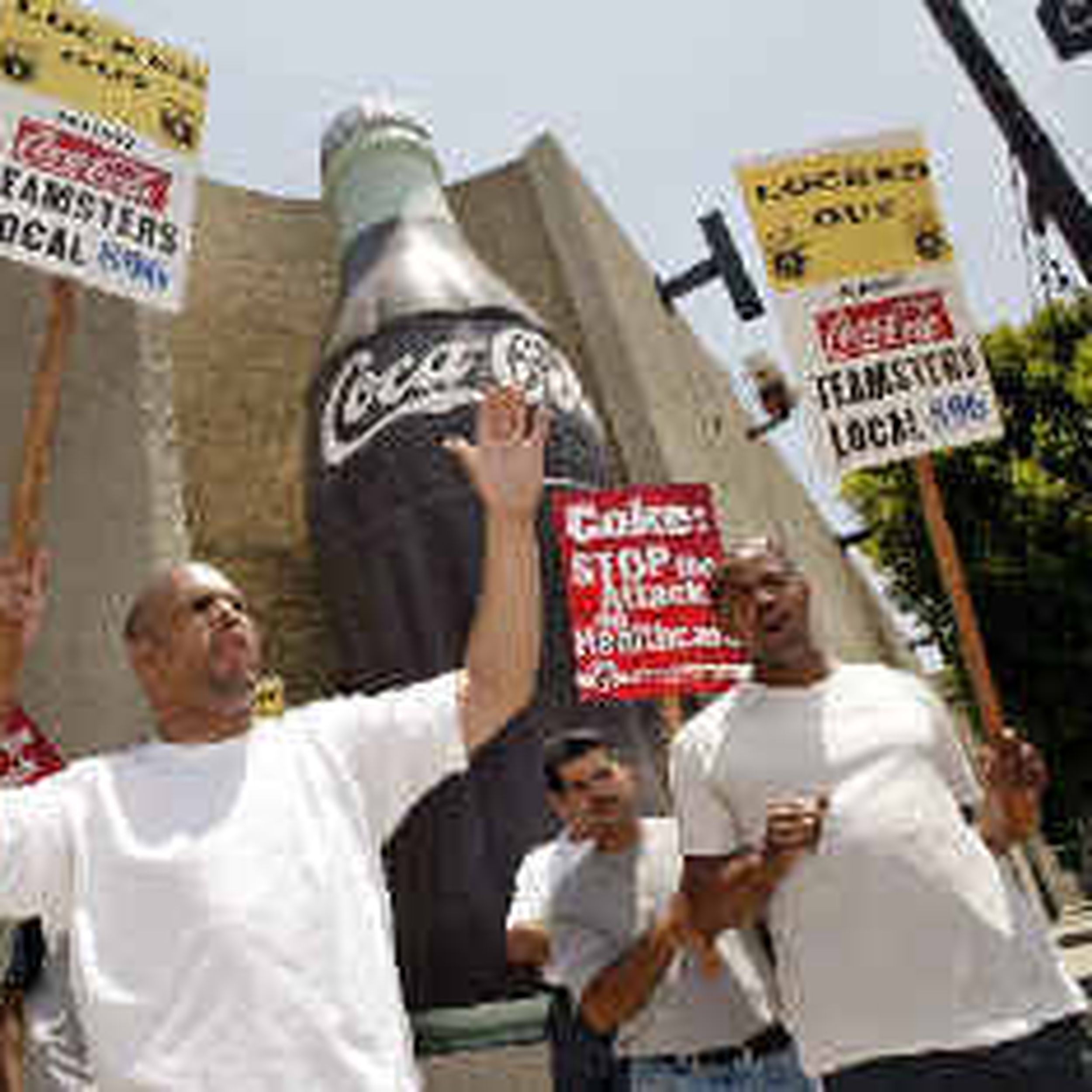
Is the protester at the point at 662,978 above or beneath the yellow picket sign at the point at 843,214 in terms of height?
beneath

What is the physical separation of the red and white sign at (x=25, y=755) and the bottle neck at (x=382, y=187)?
14.1 ft

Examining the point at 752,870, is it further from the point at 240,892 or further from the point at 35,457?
the point at 35,457

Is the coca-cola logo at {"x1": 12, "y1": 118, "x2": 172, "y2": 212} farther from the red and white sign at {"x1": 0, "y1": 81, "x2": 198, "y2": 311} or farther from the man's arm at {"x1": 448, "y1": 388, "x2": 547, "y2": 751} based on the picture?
the man's arm at {"x1": 448, "y1": 388, "x2": 547, "y2": 751}

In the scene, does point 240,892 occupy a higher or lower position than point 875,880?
higher

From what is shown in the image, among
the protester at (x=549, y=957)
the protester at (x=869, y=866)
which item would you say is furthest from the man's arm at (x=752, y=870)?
the protester at (x=549, y=957)

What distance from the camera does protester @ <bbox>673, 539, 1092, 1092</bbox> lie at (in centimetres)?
215

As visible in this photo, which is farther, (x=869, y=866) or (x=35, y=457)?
(x=35, y=457)

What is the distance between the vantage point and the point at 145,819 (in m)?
1.81

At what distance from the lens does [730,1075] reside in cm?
282

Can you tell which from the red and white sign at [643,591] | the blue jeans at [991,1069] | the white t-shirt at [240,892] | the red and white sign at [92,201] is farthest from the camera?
the red and white sign at [643,591]

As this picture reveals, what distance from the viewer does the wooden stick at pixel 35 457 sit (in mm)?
2027

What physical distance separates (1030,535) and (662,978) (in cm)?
1069

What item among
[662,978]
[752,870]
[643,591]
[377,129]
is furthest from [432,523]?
[752,870]

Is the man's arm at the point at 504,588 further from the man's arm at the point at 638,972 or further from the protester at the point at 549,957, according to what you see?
the protester at the point at 549,957
